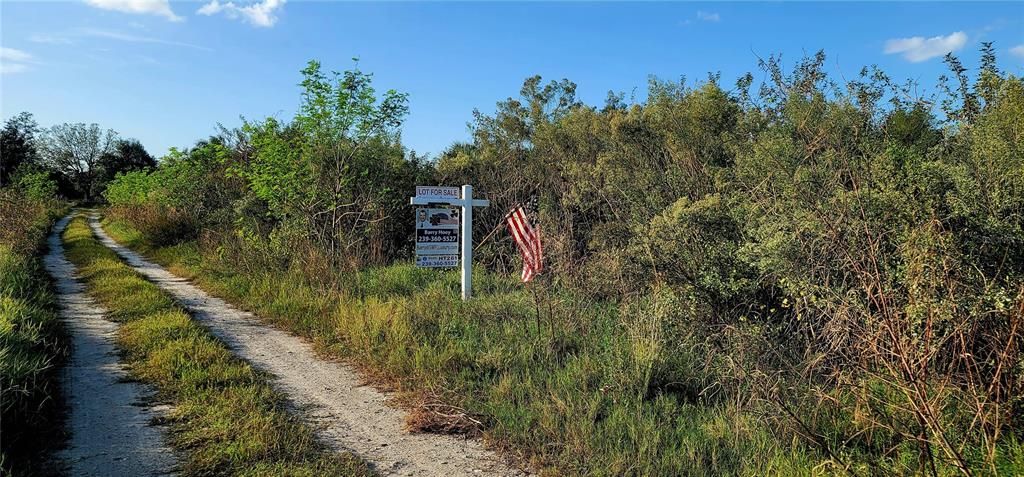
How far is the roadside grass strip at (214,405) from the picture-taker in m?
4.06

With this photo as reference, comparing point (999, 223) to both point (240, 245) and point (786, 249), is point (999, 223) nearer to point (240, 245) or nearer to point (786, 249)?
point (786, 249)

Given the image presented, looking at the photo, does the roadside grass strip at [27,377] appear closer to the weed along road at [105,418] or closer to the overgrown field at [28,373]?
the overgrown field at [28,373]

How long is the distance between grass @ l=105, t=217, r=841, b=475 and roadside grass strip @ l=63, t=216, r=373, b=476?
1000mm

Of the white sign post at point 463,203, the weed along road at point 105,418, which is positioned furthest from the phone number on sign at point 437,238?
the weed along road at point 105,418

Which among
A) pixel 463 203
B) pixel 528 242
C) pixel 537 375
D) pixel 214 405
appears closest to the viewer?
pixel 214 405

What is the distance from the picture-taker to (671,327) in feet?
19.6

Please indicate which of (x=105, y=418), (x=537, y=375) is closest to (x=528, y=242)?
(x=537, y=375)

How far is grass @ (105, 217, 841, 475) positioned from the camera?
4.01 meters

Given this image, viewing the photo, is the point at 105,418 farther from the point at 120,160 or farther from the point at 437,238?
the point at 120,160

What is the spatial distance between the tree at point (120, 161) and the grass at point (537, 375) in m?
73.7

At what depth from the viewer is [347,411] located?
5.24 meters

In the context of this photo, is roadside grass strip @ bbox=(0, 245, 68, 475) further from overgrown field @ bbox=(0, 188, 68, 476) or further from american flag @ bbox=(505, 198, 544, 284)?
american flag @ bbox=(505, 198, 544, 284)

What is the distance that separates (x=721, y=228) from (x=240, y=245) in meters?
11.2

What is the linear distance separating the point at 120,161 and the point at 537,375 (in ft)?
280
